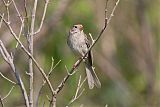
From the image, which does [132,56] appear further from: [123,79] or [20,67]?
[20,67]

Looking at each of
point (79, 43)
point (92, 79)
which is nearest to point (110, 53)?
A: point (79, 43)

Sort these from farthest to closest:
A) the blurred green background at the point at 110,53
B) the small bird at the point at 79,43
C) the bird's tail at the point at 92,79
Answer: the blurred green background at the point at 110,53, the small bird at the point at 79,43, the bird's tail at the point at 92,79

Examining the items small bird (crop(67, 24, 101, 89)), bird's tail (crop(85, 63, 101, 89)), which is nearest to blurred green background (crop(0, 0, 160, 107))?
small bird (crop(67, 24, 101, 89))

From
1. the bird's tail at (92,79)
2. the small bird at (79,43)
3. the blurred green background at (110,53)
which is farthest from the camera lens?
the blurred green background at (110,53)

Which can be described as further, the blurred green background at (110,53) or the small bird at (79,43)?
the blurred green background at (110,53)

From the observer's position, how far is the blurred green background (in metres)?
9.77

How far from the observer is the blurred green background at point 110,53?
9.77 m

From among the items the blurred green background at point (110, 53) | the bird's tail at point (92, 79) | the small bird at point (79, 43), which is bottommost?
the blurred green background at point (110, 53)

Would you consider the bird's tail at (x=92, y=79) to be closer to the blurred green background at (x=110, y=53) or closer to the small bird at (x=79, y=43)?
the small bird at (x=79, y=43)

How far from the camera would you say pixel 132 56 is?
38.1 feet

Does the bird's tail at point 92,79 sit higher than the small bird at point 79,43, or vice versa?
the small bird at point 79,43

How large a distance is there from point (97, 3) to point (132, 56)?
137 cm

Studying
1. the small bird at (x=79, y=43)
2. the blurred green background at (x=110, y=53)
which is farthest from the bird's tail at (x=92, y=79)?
the blurred green background at (x=110, y=53)

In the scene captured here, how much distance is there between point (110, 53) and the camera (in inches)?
424
